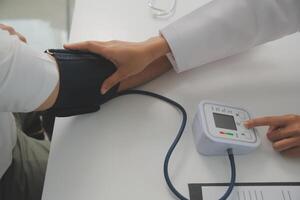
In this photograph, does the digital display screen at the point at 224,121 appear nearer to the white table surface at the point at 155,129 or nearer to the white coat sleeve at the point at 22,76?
the white table surface at the point at 155,129

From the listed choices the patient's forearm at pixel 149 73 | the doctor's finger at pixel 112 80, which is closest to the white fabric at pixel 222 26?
the patient's forearm at pixel 149 73

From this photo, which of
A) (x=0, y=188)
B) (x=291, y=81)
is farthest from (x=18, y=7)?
(x=291, y=81)

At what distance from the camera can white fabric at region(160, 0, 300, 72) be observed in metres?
0.75

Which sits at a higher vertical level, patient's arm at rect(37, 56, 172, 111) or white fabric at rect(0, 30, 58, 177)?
patient's arm at rect(37, 56, 172, 111)

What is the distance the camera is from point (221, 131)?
2.06 ft

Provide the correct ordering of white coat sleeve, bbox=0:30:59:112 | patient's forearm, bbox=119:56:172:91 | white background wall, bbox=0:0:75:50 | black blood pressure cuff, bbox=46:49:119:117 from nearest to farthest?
1. white coat sleeve, bbox=0:30:59:112
2. black blood pressure cuff, bbox=46:49:119:117
3. patient's forearm, bbox=119:56:172:91
4. white background wall, bbox=0:0:75:50

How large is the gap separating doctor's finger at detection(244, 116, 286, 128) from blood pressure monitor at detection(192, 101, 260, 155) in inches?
0.5

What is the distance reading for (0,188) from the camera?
31.3 inches

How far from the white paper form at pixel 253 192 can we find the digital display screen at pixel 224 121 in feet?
0.38

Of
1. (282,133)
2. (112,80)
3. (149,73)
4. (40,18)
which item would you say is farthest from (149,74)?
(40,18)

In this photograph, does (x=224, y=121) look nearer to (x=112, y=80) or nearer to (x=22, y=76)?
(x=112, y=80)

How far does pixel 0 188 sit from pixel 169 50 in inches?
21.3

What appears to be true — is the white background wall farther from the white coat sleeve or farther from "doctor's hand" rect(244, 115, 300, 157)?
"doctor's hand" rect(244, 115, 300, 157)

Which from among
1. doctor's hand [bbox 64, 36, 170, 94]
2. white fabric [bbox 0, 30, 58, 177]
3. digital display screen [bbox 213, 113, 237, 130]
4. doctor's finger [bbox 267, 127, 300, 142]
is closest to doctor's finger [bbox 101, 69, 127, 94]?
doctor's hand [bbox 64, 36, 170, 94]
